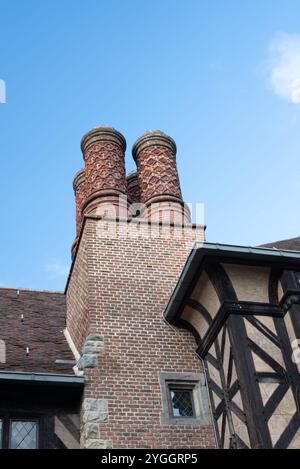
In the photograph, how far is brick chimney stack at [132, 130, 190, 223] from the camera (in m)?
11.6

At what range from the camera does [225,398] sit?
8305mm

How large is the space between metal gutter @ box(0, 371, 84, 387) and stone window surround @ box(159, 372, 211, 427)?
115 cm

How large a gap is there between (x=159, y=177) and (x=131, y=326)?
3671 mm

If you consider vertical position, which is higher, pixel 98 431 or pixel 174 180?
pixel 174 180

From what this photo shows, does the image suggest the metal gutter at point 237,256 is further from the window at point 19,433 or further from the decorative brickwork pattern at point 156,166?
the decorative brickwork pattern at point 156,166

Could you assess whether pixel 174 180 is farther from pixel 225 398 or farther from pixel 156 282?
pixel 225 398

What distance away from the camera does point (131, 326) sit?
31.0ft

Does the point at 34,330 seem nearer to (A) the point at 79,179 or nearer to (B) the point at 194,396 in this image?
(B) the point at 194,396

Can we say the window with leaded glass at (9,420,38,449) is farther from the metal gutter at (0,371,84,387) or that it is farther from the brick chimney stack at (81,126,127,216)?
the brick chimney stack at (81,126,127,216)

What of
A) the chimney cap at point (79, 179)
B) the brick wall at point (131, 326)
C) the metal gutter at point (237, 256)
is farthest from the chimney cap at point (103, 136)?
the metal gutter at point (237, 256)

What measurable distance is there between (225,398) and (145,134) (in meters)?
6.17

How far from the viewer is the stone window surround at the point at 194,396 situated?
862 centimetres
